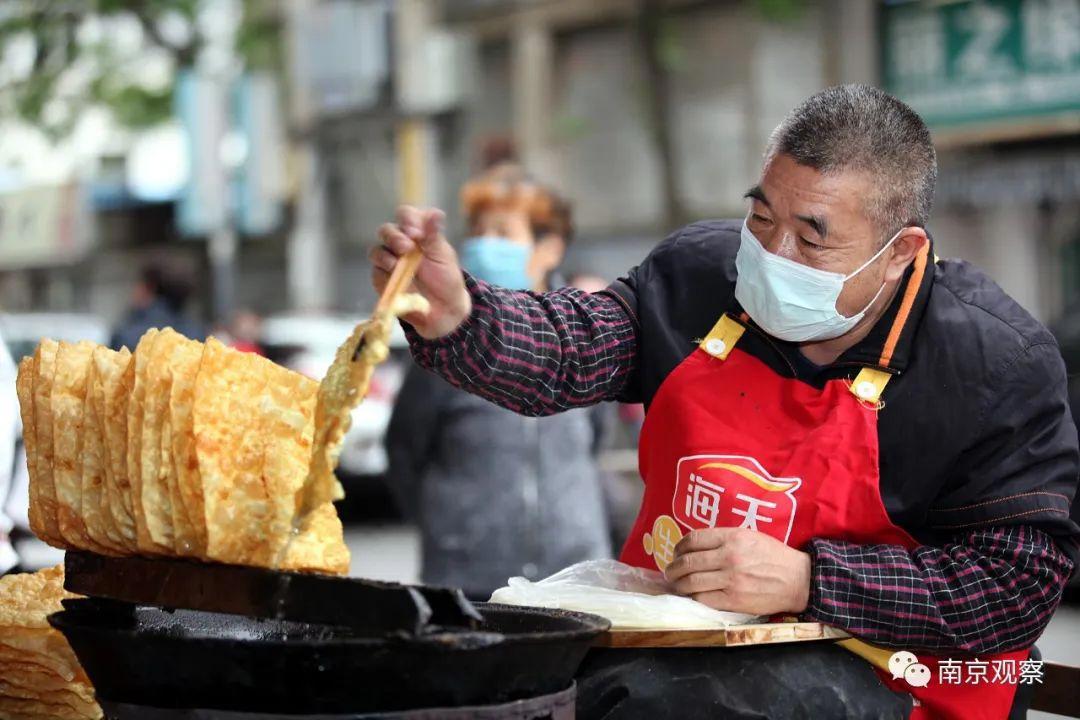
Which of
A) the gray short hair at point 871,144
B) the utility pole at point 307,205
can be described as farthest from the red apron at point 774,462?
the utility pole at point 307,205

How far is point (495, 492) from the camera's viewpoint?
16.4 feet

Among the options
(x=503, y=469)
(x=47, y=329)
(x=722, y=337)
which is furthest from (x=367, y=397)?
(x=722, y=337)

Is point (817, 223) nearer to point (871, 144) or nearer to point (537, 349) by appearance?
point (871, 144)

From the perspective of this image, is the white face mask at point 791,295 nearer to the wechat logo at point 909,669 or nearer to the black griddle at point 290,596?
the wechat logo at point 909,669

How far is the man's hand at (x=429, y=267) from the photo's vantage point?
7.50 feet

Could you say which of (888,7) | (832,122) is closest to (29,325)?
(888,7)

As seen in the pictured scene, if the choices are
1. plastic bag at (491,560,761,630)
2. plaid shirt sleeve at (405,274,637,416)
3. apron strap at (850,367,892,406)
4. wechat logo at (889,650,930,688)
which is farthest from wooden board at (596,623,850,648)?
plaid shirt sleeve at (405,274,637,416)

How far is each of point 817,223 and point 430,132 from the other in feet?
64.4

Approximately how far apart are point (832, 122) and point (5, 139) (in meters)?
27.1

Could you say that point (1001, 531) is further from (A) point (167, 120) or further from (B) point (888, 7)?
(A) point (167, 120)

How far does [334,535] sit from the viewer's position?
212cm

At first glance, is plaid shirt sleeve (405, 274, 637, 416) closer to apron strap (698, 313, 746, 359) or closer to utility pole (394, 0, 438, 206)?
apron strap (698, 313, 746, 359)

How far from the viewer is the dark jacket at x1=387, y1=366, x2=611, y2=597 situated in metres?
4.98

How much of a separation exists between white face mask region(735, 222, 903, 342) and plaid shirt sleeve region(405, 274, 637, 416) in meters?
0.28
